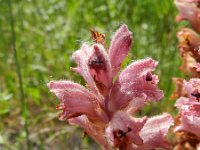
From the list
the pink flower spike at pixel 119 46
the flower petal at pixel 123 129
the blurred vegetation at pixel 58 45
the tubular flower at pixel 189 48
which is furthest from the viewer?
the blurred vegetation at pixel 58 45

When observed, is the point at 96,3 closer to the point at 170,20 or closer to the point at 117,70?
the point at 170,20

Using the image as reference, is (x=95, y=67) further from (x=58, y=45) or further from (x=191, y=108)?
(x=58, y=45)

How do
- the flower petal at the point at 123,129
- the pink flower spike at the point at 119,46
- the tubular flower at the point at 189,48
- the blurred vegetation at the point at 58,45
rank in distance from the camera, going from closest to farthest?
1. the flower petal at the point at 123,129
2. the pink flower spike at the point at 119,46
3. the tubular flower at the point at 189,48
4. the blurred vegetation at the point at 58,45

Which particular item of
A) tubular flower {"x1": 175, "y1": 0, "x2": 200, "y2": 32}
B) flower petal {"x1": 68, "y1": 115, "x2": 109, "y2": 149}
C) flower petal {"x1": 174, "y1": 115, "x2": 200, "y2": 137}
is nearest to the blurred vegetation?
tubular flower {"x1": 175, "y1": 0, "x2": 200, "y2": 32}

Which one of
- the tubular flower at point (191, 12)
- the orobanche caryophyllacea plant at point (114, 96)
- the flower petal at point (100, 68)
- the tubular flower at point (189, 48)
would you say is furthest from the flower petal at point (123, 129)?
the tubular flower at point (191, 12)

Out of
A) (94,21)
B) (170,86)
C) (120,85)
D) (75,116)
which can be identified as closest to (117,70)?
(120,85)

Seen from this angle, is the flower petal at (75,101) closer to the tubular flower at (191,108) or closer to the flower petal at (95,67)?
the flower petal at (95,67)
